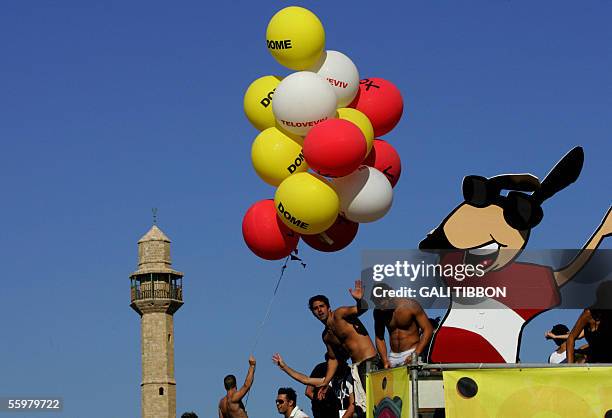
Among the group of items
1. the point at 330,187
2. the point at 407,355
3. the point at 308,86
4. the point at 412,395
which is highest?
the point at 308,86

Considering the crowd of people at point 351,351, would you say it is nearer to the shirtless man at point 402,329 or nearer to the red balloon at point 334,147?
the shirtless man at point 402,329

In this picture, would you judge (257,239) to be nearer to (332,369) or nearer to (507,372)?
(332,369)

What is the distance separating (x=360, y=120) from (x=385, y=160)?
0.51 metres

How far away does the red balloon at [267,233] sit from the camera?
37.5 feet

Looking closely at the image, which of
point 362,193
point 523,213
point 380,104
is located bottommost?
point 523,213

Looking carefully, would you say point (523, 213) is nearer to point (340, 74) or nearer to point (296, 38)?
point (340, 74)

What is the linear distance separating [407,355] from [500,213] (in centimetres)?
154

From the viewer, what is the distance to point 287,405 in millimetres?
11602

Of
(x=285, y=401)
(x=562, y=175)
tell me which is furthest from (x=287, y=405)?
(x=562, y=175)

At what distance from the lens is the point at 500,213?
37.2 ft

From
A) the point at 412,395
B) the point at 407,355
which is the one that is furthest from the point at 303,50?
the point at 412,395

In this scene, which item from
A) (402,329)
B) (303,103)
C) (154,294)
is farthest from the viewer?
(154,294)

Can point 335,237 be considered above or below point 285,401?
above

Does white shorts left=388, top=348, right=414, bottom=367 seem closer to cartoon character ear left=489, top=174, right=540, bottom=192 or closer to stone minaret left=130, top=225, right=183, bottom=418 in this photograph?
cartoon character ear left=489, top=174, right=540, bottom=192
